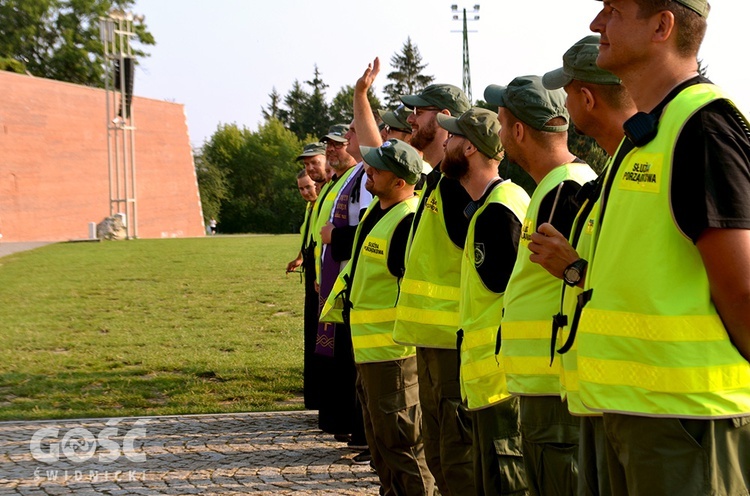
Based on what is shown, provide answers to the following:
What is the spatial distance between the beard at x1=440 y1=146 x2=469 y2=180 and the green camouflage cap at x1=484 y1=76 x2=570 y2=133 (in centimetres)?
61

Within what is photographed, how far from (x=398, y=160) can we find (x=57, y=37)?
2895 inches

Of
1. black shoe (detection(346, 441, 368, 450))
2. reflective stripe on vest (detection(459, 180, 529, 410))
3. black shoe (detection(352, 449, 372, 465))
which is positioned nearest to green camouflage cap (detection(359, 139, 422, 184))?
reflective stripe on vest (detection(459, 180, 529, 410))

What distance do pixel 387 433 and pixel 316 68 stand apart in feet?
364

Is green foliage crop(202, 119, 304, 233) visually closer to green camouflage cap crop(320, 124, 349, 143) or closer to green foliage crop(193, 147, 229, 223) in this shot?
green foliage crop(193, 147, 229, 223)

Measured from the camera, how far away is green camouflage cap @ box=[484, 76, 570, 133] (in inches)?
149

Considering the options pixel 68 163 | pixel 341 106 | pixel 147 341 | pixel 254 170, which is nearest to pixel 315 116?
pixel 341 106

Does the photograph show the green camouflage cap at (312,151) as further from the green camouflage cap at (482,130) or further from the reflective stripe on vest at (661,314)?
the reflective stripe on vest at (661,314)

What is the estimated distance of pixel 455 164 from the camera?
450 centimetres

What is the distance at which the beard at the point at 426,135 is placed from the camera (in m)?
5.41

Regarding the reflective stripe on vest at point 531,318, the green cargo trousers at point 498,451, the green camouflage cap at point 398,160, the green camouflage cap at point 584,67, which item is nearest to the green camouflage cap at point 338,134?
the green camouflage cap at point 398,160

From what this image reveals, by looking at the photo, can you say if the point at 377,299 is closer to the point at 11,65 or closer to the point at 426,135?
the point at 426,135

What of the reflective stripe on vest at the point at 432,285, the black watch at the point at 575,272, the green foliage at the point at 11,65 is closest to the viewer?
the black watch at the point at 575,272

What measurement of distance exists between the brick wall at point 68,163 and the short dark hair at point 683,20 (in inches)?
2037

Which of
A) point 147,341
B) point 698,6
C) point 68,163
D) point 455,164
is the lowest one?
point 147,341
